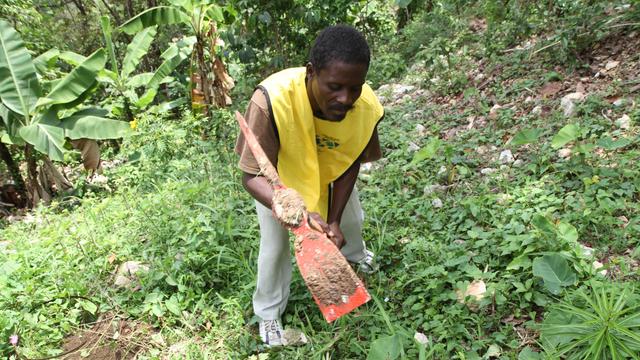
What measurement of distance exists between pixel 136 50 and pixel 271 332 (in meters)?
4.75

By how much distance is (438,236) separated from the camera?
252 centimetres

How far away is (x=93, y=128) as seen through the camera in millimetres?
4914

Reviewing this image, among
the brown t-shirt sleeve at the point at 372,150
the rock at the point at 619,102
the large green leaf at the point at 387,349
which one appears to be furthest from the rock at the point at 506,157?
the large green leaf at the point at 387,349

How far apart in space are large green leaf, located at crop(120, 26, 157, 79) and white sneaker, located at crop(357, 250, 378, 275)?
4.47m

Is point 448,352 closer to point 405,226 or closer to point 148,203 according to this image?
point 405,226

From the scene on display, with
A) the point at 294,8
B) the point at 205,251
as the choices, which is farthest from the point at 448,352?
the point at 294,8

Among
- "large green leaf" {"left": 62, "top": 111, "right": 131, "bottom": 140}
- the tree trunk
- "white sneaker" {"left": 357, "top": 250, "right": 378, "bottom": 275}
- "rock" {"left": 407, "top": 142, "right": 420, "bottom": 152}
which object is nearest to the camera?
"white sneaker" {"left": 357, "top": 250, "right": 378, "bottom": 275}

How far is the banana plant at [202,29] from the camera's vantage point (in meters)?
5.03

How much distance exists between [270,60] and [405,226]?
4034 mm

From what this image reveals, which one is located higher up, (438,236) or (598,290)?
(598,290)

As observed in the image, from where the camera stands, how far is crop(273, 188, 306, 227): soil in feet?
5.13

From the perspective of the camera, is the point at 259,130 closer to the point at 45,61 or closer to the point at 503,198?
the point at 503,198

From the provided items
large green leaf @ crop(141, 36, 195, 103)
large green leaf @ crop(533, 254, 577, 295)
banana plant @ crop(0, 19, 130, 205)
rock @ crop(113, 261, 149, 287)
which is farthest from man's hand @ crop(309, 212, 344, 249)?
large green leaf @ crop(141, 36, 195, 103)

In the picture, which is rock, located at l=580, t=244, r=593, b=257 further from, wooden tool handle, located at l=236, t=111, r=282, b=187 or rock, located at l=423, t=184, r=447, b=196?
wooden tool handle, located at l=236, t=111, r=282, b=187
